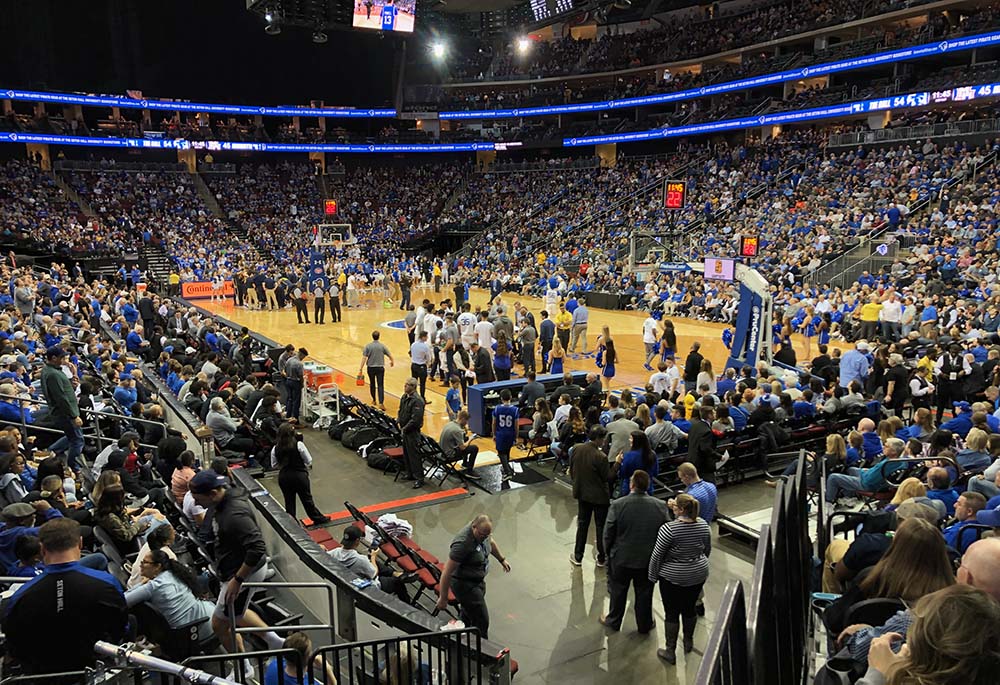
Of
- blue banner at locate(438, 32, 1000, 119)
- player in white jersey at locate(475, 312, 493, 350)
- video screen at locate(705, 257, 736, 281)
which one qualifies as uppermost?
blue banner at locate(438, 32, 1000, 119)


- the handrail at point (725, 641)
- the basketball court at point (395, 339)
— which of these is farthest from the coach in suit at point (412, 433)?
the handrail at point (725, 641)

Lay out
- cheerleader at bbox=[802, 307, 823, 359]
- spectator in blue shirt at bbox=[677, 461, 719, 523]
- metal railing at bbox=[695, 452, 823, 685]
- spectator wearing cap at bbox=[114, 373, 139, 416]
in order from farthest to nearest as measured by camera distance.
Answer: cheerleader at bbox=[802, 307, 823, 359] → spectator wearing cap at bbox=[114, 373, 139, 416] → spectator in blue shirt at bbox=[677, 461, 719, 523] → metal railing at bbox=[695, 452, 823, 685]

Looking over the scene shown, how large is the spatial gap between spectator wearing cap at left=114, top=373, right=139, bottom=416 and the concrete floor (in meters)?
2.22

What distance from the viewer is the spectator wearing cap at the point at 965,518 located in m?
5.03

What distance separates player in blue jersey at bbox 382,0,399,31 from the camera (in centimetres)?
2927

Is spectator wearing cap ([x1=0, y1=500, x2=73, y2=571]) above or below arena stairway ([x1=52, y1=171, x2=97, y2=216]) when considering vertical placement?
below

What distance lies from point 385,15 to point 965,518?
2919cm

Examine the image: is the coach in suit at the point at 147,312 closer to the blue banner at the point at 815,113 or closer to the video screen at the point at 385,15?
the video screen at the point at 385,15

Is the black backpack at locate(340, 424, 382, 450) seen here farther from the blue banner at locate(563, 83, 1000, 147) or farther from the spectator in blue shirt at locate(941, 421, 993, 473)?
the blue banner at locate(563, 83, 1000, 147)

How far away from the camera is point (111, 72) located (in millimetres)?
41719

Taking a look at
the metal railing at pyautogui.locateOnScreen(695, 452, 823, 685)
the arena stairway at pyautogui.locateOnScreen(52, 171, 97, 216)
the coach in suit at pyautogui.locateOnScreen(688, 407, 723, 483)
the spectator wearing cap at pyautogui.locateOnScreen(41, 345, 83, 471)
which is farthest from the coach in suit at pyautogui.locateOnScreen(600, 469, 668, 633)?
the arena stairway at pyautogui.locateOnScreen(52, 171, 97, 216)

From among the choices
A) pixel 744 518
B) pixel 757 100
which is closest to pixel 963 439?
pixel 744 518

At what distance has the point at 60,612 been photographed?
3676 mm

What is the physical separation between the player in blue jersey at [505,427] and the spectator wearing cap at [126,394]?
5120 millimetres
